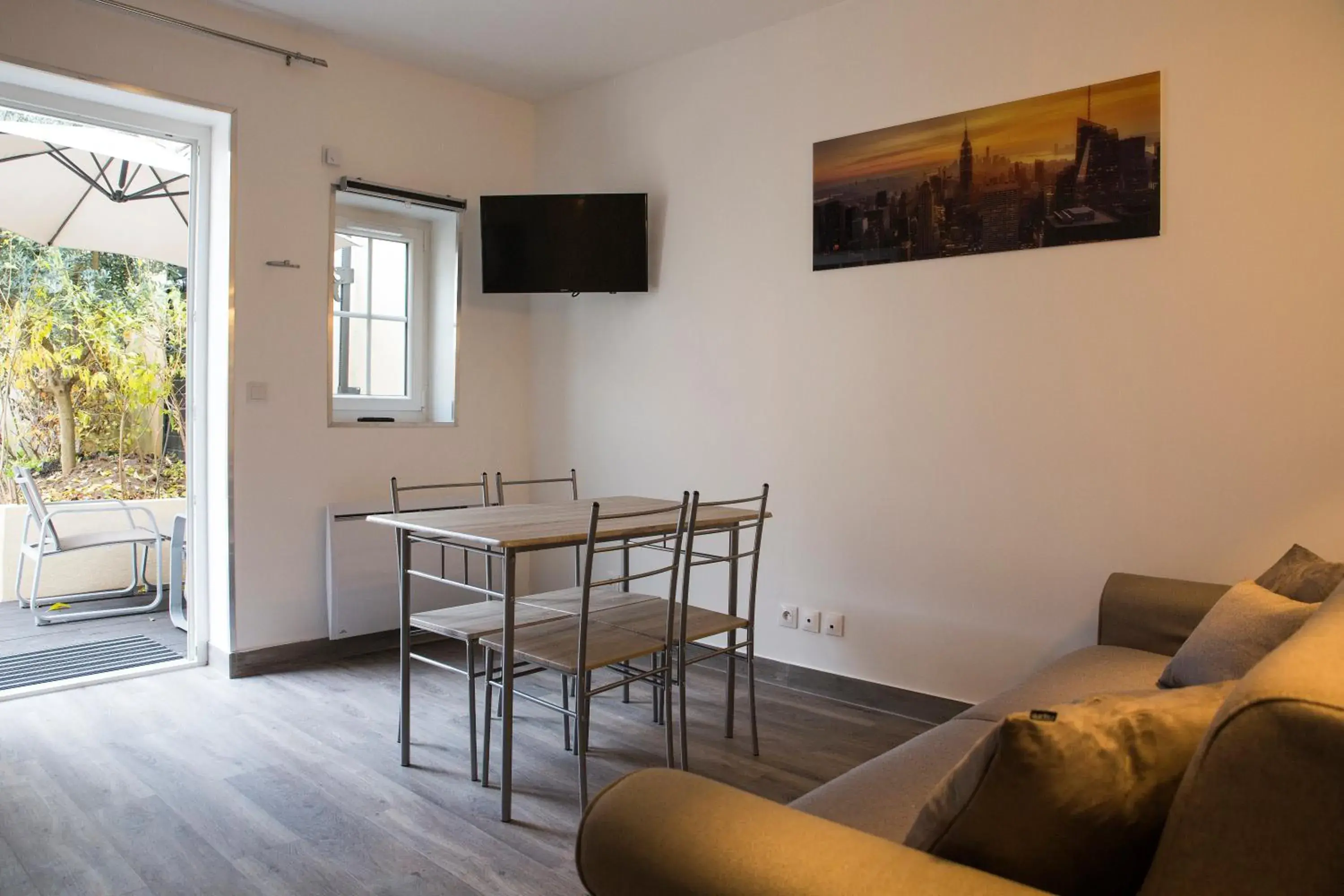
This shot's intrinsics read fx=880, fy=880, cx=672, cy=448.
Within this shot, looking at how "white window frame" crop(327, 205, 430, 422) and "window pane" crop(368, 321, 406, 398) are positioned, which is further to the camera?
"window pane" crop(368, 321, 406, 398)

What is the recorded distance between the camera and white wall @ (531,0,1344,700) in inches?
103

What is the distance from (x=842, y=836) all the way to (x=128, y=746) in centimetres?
283

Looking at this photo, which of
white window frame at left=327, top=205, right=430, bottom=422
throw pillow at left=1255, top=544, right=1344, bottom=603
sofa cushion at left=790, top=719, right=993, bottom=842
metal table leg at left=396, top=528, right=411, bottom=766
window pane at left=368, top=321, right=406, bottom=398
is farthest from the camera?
window pane at left=368, top=321, right=406, bottom=398

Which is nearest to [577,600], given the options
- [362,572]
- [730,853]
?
[362,572]

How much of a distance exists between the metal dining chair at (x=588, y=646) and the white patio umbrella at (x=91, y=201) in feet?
11.1

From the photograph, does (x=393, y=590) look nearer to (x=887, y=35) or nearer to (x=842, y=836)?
(x=887, y=35)

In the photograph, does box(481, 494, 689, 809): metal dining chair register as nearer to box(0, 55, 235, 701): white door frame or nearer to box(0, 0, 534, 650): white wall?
box(0, 0, 534, 650): white wall

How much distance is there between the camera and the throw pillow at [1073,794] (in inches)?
37.4

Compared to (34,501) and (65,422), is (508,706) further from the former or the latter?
(65,422)

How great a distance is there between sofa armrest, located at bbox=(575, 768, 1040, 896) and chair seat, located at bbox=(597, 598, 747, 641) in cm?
148

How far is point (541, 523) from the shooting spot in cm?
265

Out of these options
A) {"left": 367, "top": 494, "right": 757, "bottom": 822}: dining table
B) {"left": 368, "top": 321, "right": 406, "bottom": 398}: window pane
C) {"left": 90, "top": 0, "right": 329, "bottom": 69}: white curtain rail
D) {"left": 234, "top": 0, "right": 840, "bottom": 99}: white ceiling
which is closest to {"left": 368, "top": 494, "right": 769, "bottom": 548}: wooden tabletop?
{"left": 367, "top": 494, "right": 757, "bottom": 822}: dining table

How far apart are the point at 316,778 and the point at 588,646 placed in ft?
3.23

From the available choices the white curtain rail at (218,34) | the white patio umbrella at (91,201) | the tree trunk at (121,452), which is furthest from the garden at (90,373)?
the white curtain rail at (218,34)
